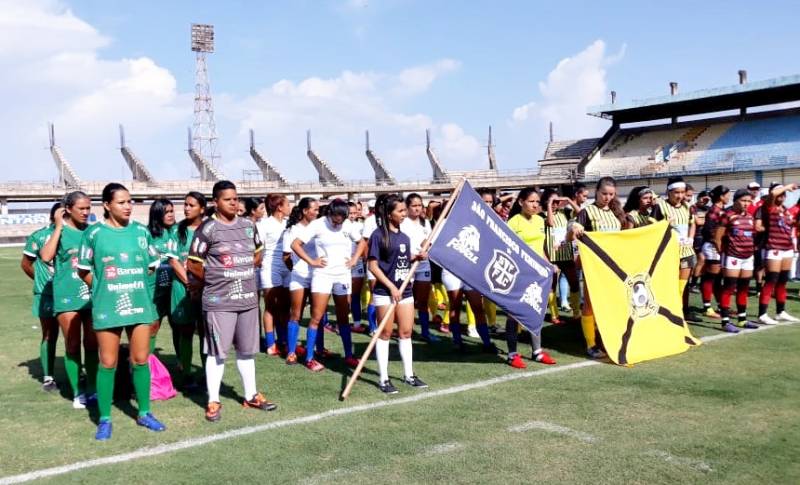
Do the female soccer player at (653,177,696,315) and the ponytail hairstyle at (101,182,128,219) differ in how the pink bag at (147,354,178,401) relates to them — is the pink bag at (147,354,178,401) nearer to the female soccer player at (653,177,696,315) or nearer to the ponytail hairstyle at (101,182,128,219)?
the ponytail hairstyle at (101,182,128,219)

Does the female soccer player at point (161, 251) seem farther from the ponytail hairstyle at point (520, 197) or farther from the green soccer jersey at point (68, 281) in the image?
the ponytail hairstyle at point (520, 197)

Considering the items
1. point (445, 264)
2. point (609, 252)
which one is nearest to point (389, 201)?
point (445, 264)

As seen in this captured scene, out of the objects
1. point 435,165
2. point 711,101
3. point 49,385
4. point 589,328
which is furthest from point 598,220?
point 435,165

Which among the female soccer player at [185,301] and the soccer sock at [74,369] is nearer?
the soccer sock at [74,369]

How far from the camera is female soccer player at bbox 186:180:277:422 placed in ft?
16.8

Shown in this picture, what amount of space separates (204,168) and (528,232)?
191ft

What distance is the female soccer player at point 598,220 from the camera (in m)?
7.06

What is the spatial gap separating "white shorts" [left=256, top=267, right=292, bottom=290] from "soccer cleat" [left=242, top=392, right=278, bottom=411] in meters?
2.17

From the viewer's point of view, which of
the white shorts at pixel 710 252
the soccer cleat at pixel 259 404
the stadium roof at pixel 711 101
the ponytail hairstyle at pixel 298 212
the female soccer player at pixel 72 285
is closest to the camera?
the soccer cleat at pixel 259 404

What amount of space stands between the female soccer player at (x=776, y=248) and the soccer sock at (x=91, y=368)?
803cm

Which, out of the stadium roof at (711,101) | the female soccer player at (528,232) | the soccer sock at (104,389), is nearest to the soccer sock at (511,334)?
the female soccer player at (528,232)

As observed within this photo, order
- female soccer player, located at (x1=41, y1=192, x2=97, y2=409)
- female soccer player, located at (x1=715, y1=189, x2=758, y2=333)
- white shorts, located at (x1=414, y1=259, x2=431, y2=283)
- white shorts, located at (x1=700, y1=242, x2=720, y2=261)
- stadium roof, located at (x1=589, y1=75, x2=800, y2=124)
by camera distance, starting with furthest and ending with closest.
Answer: stadium roof, located at (x1=589, y1=75, x2=800, y2=124)
white shorts, located at (x1=700, y1=242, x2=720, y2=261)
female soccer player, located at (x1=715, y1=189, x2=758, y2=333)
white shorts, located at (x1=414, y1=259, x2=431, y2=283)
female soccer player, located at (x1=41, y1=192, x2=97, y2=409)

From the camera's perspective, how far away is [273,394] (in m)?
5.89

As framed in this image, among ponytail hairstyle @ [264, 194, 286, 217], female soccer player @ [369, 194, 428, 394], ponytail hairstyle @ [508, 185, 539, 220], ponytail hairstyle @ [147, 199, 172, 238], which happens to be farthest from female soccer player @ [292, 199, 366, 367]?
ponytail hairstyle @ [508, 185, 539, 220]
